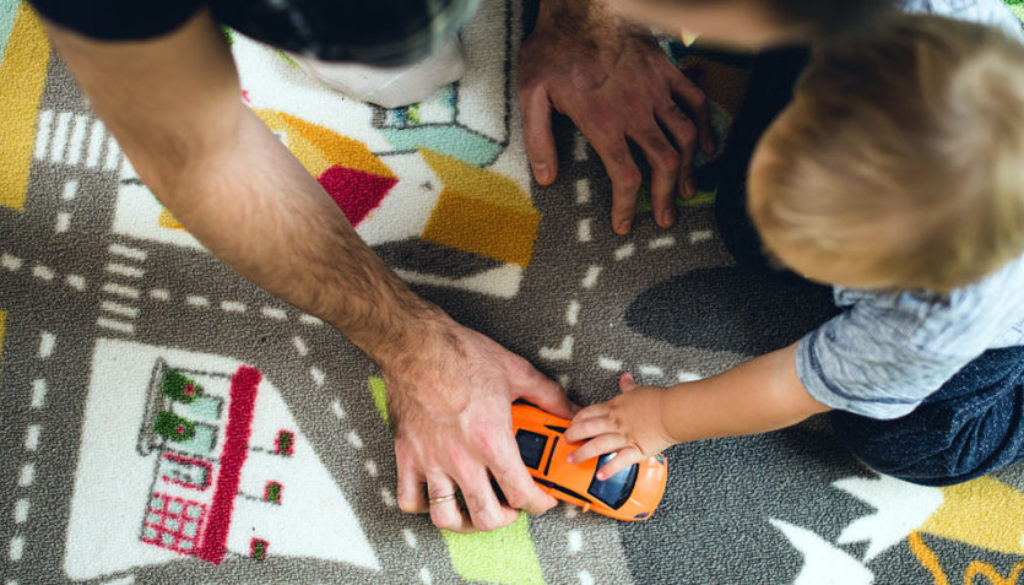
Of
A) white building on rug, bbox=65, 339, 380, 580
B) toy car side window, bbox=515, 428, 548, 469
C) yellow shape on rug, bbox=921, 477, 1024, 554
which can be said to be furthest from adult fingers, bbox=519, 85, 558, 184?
yellow shape on rug, bbox=921, 477, 1024, 554

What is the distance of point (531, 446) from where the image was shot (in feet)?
2.56

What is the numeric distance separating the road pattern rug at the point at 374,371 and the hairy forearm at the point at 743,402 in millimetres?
125

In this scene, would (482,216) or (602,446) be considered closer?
(602,446)

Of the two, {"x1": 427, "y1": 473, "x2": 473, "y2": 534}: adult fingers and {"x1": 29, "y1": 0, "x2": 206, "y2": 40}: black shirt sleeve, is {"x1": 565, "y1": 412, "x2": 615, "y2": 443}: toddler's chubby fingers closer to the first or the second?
{"x1": 427, "y1": 473, "x2": 473, "y2": 534}: adult fingers

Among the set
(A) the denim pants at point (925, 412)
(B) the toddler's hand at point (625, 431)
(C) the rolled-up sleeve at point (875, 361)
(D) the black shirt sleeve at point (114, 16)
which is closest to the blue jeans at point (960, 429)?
(A) the denim pants at point (925, 412)

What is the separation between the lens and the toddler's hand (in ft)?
2.43

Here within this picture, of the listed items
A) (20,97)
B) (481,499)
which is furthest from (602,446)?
(20,97)

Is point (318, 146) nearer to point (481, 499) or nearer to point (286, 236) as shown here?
point (286, 236)

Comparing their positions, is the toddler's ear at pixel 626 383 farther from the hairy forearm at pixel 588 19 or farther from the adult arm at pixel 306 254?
the hairy forearm at pixel 588 19

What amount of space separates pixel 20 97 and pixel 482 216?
2.16ft

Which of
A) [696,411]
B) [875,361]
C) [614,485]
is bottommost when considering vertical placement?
[614,485]

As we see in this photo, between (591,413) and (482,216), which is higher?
(482,216)

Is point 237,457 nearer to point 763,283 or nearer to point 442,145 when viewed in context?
point 442,145

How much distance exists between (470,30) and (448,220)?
0.86ft
